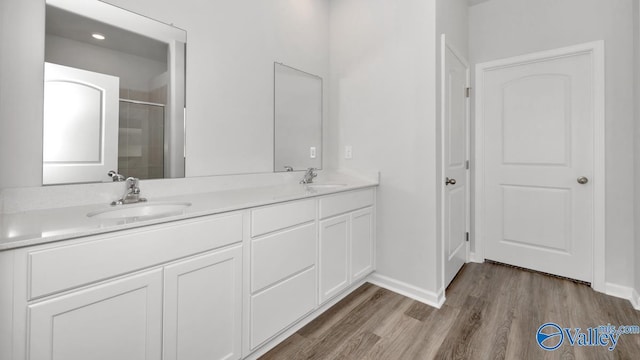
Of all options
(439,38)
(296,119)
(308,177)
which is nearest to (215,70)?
(296,119)

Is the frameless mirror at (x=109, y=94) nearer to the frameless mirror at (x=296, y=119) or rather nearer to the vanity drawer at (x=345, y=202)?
the frameless mirror at (x=296, y=119)

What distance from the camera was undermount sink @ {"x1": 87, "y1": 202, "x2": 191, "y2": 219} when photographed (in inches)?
49.9

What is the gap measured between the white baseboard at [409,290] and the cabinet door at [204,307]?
1381 mm

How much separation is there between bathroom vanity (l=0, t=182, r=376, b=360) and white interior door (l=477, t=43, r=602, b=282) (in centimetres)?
198

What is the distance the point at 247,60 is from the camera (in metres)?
2.06

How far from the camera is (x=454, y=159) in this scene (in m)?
2.53

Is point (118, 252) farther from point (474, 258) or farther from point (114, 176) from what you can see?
point (474, 258)

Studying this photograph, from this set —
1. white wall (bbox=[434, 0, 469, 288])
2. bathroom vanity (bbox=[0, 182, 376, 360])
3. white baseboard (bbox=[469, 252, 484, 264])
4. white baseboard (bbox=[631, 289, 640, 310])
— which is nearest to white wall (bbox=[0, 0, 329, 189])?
bathroom vanity (bbox=[0, 182, 376, 360])

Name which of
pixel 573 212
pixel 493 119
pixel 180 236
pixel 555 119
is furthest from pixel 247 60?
pixel 573 212

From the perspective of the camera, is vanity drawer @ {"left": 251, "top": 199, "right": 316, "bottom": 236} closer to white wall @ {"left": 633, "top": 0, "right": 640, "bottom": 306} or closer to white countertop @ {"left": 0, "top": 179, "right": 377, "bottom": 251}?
white countertop @ {"left": 0, "top": 179, "right": 377, "bottom": 251}

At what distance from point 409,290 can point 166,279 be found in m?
1.80

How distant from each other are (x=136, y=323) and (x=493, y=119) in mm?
3212

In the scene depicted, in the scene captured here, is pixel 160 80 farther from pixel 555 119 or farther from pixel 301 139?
pixel 555 119
